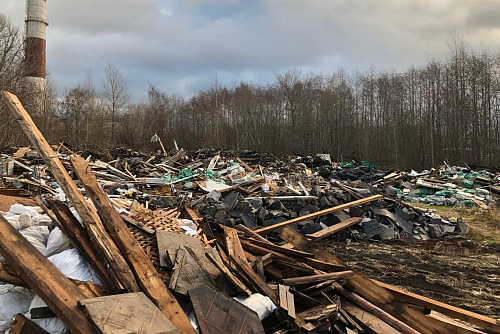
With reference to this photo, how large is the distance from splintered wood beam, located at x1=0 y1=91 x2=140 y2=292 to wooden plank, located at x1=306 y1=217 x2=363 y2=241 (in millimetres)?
5732

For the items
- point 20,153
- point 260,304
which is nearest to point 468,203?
point 260,304

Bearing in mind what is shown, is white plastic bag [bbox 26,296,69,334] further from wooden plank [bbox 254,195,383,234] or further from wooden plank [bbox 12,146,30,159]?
wooden plank [bbox 12,146,30,159]

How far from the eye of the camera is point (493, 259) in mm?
7297

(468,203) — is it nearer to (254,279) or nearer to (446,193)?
(446,193)

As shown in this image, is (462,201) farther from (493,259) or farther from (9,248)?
(9,248)

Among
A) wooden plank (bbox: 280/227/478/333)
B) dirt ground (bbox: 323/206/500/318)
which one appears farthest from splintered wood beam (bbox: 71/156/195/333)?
dirt ground (bbox: 323/206/500/318)

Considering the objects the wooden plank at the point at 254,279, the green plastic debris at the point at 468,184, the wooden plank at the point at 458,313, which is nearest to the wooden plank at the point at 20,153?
the wooden plank at the point at 254,279

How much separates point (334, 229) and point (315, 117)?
80.7 ft

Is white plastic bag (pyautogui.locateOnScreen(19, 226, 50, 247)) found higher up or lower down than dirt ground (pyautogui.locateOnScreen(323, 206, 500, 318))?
higher up

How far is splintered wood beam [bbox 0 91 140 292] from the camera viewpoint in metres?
3.03

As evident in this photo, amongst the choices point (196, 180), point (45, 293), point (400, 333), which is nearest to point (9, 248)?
point (45, 293)

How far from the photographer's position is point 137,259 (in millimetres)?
3270

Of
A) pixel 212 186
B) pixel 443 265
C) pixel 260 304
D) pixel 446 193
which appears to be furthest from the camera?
pixel 446 193

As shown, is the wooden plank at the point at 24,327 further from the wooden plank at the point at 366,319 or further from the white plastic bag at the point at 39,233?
the wooden plank at the point at 366,319
